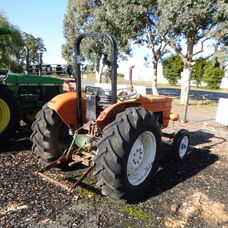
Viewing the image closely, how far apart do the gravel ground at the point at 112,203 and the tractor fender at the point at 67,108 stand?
865mm

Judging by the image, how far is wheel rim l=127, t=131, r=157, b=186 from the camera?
3.03 meters

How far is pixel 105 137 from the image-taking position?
263cm

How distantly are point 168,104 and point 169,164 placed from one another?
1223 millimetres

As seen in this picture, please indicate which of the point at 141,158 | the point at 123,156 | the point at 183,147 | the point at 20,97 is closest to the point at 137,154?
the point at 141,158

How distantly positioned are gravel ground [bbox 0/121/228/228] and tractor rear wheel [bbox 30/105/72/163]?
38 centimetres

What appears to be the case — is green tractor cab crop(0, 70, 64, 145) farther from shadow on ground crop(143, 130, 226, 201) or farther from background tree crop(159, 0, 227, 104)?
background tree crop(159, 0, 227, 104)

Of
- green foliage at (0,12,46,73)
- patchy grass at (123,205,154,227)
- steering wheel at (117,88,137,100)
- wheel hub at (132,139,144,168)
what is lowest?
patchy grass at (123,205,154,227)

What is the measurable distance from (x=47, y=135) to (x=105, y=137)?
3.64 feet

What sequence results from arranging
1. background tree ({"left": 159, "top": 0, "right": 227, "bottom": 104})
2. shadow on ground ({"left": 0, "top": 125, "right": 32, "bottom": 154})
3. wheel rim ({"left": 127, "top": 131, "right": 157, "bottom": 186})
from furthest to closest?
1. background tree ({"left": 159, "top": 0, "right": 227, "bottom": 104})
2. shadow on ground ({"left": 0, "top": 125, "right": 32, "bottom": 154})
3. wheel rim ({"left": 127, "top": 131, "right": 157, "bottom": 186})

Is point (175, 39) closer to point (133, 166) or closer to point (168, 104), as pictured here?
point (168, 104)

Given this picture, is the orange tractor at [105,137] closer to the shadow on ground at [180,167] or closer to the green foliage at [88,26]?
the shadow on ground at [180,167]

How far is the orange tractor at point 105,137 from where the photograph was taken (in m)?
2.65

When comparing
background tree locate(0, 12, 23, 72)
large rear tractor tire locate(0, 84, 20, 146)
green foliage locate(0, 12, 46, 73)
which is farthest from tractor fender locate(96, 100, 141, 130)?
background tree locate(0, 12, 23, 72)

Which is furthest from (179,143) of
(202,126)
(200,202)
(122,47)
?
(122,47)
